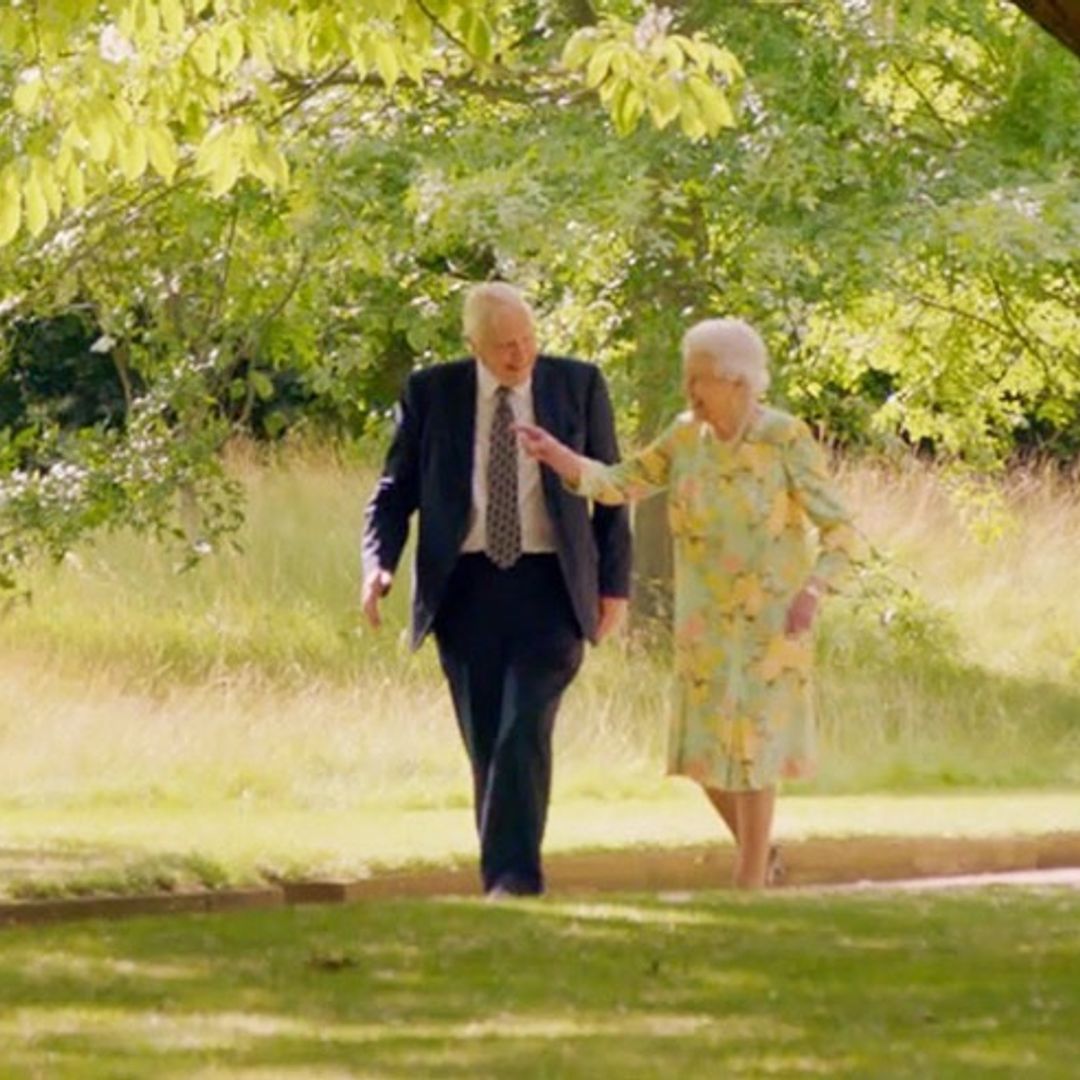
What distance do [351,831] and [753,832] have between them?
4014mm

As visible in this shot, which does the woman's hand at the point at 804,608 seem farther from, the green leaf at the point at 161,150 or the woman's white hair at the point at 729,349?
the green leaf at the point at 161,150

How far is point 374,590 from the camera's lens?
40.5 feet

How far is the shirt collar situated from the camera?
486 inches

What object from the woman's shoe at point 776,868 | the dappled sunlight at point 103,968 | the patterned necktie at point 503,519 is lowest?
the woman's shoe at point 776,868

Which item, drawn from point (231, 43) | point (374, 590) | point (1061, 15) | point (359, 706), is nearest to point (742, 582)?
point (374, 590)

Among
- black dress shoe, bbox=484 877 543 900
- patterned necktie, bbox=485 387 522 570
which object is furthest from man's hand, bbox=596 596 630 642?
black dress shoe, bbox=484 877 543 900

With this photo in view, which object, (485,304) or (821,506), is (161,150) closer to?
(485,304)

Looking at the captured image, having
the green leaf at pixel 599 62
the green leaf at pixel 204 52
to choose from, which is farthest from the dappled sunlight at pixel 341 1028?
the green leaf at pixel 204 52

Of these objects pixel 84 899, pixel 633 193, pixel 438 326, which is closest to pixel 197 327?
pixel 438 326

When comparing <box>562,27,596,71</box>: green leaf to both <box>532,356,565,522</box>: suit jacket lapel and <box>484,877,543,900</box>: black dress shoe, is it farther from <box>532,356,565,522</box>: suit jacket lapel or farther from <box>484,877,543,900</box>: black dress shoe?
<box>484,877,543,900</box>: black dress shoe

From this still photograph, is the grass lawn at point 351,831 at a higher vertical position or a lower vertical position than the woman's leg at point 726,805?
lower

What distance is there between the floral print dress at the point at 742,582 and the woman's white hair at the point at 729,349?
0.27 m

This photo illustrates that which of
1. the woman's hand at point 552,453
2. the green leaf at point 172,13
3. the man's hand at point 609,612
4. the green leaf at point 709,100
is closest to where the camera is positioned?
the woman's hand at point 552,453

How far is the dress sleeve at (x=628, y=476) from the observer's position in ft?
39.4
